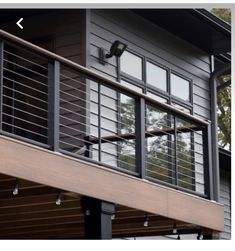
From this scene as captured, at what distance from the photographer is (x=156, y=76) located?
11672mm

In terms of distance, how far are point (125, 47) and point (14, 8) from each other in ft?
4.98

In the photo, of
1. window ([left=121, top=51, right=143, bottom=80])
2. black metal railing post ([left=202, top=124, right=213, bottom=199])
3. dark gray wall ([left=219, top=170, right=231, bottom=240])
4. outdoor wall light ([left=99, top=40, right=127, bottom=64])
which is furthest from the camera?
dark gray wall ([left=219, top=170, right=231, bottom=240])

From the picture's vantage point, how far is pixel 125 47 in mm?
10414

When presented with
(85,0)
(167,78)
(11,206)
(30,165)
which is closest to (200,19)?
(167,78)

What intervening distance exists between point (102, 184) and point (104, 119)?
2.56 m

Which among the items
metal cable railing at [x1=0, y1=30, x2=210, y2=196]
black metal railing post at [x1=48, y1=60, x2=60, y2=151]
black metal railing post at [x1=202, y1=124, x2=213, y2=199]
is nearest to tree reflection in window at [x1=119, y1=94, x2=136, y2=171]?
metal cable railing at [x1=0, y1=30, x2=210, y2=196]

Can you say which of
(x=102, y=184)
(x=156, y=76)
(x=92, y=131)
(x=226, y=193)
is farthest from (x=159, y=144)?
(x=226, y=193)

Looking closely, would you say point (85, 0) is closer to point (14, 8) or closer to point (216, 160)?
point (14, 8)

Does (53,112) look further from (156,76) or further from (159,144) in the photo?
(159,144)

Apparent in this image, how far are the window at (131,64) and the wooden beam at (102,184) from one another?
249 cm

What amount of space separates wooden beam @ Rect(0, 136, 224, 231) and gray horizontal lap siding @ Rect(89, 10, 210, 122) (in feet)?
7.48

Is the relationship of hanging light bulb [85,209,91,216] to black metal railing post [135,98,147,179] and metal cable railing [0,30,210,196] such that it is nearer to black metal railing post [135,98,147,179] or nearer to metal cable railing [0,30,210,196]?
metal cable railing [0,30,210,196]

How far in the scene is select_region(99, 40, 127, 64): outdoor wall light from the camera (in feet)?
33.8

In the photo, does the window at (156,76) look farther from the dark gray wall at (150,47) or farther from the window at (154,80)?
the dark gray wall at (150,47)
